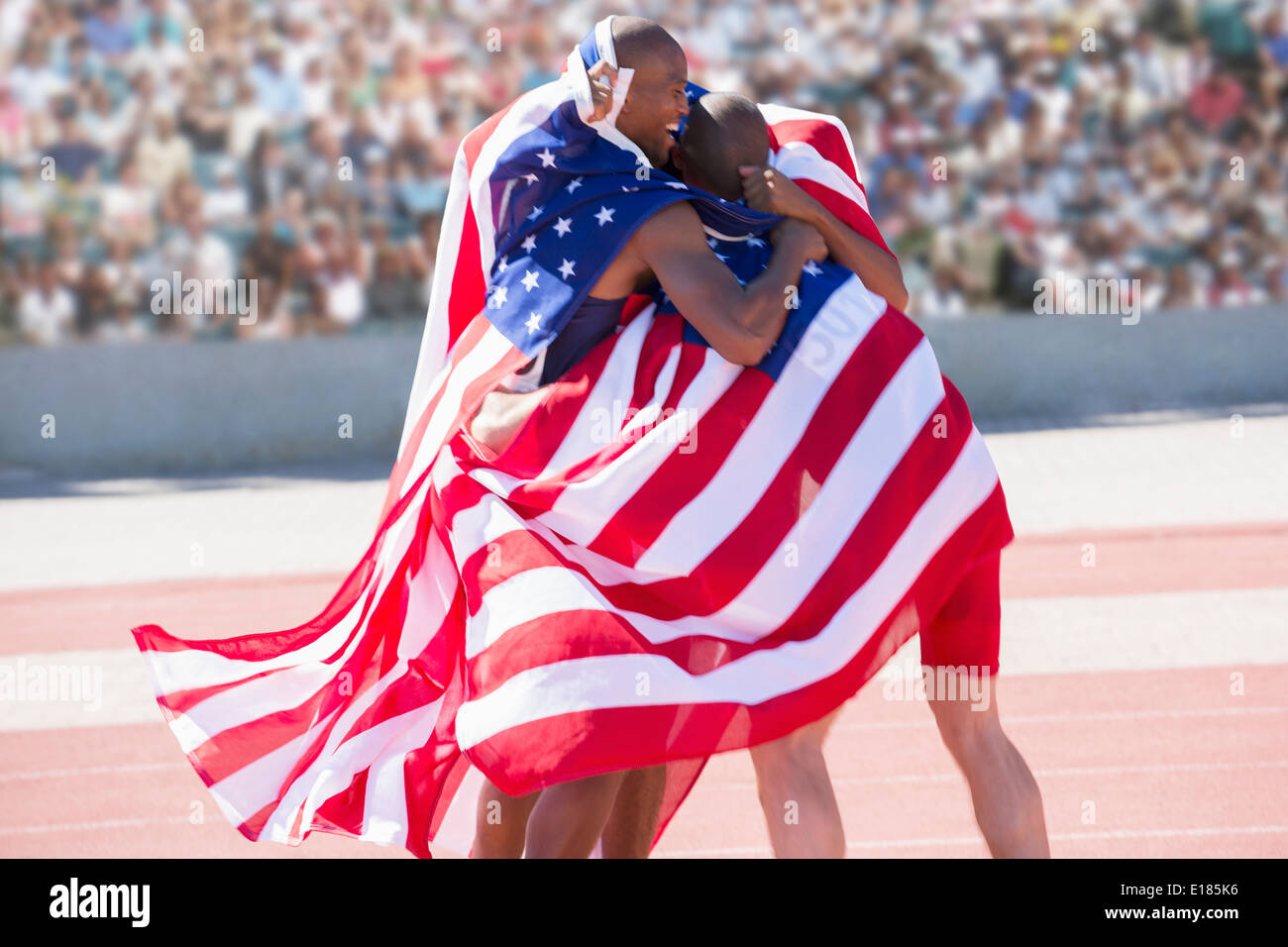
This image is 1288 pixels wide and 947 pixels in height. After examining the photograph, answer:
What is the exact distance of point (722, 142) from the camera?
3236mm

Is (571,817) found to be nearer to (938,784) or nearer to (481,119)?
(938,784)

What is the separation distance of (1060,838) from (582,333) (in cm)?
215

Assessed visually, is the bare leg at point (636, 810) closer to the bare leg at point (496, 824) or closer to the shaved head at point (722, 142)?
the bare leg at point (496, 824)

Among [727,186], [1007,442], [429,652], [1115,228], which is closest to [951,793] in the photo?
[429,652]

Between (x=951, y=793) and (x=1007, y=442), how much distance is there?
20.9 feet

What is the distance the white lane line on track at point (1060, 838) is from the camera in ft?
14.9

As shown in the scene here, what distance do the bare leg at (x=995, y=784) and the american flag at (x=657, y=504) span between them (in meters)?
0.25

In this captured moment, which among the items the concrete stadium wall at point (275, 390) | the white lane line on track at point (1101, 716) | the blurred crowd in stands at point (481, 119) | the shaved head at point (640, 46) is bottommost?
the white lane line on track at point (1101, 716)

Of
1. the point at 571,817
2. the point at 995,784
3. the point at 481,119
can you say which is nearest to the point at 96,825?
the point at 571,817

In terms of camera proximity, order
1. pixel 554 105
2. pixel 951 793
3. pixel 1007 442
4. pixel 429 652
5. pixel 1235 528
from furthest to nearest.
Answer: pixel 1007 442
pixel 1235 528
pixel 951 793
pixel 429 652
pixel 554 105

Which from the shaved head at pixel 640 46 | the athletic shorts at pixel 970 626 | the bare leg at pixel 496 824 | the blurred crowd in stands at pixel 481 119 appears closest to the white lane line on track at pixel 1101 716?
the bare leg at pixel 496 824

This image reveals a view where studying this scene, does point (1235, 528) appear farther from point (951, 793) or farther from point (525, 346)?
point (525, 346)

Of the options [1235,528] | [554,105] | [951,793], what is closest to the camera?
[554,105]

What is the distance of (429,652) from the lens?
352cm
